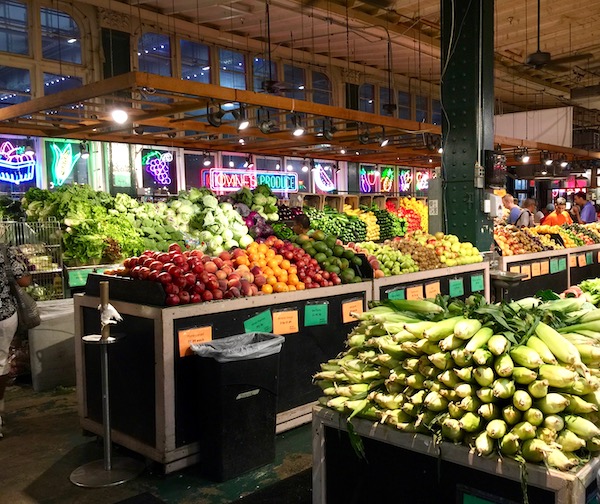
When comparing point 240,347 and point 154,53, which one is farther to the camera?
point 154,53

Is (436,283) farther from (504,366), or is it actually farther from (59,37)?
(59,37)

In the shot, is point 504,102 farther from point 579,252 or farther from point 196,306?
Result: point 196,306

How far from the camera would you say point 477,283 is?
6.41 m

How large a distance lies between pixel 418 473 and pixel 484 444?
368 millimetres

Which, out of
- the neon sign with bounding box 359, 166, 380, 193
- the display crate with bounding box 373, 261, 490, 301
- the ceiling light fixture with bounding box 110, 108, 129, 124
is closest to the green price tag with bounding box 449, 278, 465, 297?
the display crate with bounding box 373, 261, 490, 301

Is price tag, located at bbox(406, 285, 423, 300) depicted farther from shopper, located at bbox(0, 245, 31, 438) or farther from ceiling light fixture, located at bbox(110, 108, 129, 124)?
ceiling light fixture, located at bbox(110, 108, 129, 124)

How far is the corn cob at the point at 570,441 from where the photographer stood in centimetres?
193

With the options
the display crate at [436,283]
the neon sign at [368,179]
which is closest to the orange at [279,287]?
the display crate at [436,283]

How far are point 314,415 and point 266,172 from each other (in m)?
10.8

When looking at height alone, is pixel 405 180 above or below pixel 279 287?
above

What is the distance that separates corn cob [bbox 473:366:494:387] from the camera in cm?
205

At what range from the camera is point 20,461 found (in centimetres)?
412

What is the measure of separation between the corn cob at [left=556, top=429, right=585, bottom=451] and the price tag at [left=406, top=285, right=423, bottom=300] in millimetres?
3505

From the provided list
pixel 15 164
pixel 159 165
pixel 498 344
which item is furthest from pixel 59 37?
pixel 498 344
